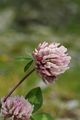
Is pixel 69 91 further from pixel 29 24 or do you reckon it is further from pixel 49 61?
pixel 29 24

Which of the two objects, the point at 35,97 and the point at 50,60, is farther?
the point at 35,97

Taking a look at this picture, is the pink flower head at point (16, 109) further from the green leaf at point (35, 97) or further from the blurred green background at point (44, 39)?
the blurred green background at point (44, 39)

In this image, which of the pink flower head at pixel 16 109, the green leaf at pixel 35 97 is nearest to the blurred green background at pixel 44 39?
the green leaf at pixel 35 97

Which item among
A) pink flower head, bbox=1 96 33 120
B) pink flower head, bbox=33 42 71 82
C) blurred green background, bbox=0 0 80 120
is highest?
blurred green background, bbox=0 0 80 120

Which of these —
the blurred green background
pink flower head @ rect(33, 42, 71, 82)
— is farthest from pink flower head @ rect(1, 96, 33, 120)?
the blurred green background

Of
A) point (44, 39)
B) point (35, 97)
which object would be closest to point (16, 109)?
point (35, 97)

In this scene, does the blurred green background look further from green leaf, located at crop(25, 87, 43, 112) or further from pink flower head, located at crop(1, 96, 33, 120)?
pink flower head, located at crop(1, 96, 33, 120)

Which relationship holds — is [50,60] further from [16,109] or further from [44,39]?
[44,39]
